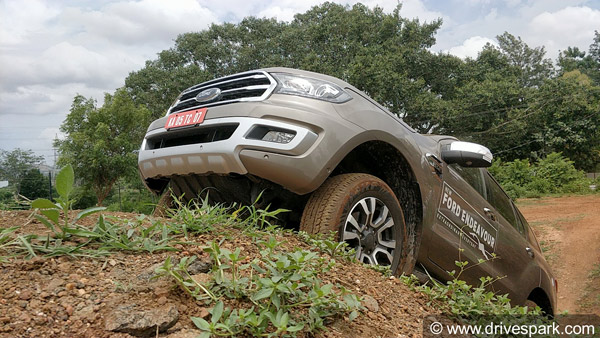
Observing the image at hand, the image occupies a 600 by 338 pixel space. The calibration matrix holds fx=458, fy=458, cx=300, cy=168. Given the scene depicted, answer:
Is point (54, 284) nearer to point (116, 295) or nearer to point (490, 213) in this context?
point (116, 295)

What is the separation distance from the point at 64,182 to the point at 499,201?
12.1 ft

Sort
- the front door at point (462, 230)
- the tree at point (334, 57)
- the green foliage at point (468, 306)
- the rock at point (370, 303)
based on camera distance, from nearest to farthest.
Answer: the rock at point (370, 303) < the green foliage at point (468, 306) < the front door at point (462, 230) < the tree at point (334, 57)

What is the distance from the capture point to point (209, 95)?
9.84ft

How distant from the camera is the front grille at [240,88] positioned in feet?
8.96

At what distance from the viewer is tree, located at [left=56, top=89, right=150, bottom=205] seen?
18.2 meters

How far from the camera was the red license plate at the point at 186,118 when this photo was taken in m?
2.81

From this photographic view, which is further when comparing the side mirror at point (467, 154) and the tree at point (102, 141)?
the tree at point (102, 141)

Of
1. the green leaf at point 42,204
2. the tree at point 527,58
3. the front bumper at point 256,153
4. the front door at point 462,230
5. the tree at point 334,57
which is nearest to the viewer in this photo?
the green leaf at point 42,204

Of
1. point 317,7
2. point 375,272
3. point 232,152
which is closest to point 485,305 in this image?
point 375,272

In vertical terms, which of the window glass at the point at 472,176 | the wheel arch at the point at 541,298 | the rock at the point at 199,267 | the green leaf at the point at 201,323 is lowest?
the wheel arch at the point at 541,298

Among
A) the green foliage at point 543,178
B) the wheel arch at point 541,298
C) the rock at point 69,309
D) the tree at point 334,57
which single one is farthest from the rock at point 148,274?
the tree at point 334,57

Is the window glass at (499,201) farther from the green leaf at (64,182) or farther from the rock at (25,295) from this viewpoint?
the rock at (25,295)

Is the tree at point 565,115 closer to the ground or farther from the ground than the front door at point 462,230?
farther from the ground

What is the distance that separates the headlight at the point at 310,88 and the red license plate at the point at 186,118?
19.9 inches
